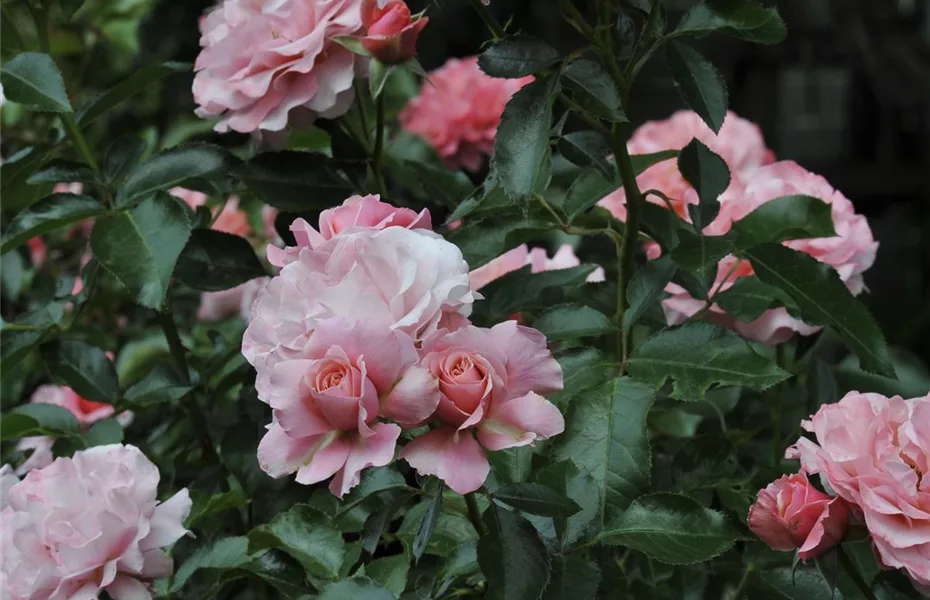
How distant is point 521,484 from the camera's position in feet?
1.50

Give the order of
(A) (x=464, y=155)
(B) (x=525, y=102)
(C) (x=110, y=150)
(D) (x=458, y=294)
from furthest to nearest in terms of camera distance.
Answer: (A) (x=464, y=155) → (C) (x=110, y=150) → (B) (x=525, y=102) → (D) (x=458, y=294)

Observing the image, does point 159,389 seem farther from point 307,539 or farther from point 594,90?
point 594,90

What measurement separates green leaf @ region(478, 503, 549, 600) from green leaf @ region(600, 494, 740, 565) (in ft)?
0.15

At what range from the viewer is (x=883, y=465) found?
48 cm

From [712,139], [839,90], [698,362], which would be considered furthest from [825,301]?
[839,90]

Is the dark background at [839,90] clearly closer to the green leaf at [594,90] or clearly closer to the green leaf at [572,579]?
the green leaf at [594,90]

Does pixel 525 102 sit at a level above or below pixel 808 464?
above

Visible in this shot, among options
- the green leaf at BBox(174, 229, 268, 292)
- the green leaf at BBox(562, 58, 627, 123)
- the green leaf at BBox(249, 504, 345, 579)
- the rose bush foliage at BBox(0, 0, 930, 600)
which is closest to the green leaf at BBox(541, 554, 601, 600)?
the rose bush foliage at BBox(0, 0, 930, 600)

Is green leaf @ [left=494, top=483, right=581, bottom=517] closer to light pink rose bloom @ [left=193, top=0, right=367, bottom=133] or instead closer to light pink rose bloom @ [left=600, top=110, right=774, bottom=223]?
light pink rose bloom @ [left=193, top=0, right=367, bottom=133]

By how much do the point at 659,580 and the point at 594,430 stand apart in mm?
145

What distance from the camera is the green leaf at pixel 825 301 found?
58 centimetres

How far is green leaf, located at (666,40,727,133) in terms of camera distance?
0.56m

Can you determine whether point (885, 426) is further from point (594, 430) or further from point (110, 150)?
point (110, 150)

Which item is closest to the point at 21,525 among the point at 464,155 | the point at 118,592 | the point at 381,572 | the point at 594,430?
the point at 118,592
